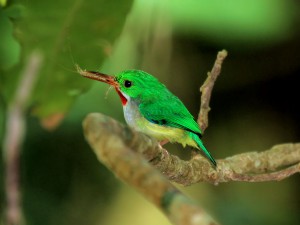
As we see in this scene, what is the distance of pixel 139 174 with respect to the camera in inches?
33.3

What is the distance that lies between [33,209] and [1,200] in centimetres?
45

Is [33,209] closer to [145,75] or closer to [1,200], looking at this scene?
Answer: [1,200]

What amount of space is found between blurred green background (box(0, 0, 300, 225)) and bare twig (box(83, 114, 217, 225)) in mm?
1635

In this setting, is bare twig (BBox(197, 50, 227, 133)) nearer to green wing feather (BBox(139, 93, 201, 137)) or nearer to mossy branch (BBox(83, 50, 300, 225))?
green wing feather (BBox(139, 93, 201, 137))

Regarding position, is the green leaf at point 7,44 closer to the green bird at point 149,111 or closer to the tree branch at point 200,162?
the green bird at point 149,111

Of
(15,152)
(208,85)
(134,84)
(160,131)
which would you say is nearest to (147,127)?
(160,131)

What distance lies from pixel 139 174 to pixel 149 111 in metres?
1.58

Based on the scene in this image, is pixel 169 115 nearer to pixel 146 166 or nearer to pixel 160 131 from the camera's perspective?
pixel 160 131

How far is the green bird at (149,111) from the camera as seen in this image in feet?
7.87

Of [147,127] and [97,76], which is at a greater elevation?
[97,76]

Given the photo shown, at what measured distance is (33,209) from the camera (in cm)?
425

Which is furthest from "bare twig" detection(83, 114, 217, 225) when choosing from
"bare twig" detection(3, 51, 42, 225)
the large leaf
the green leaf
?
the green leaf

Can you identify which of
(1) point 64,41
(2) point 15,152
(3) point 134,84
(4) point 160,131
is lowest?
(4) point 160,131

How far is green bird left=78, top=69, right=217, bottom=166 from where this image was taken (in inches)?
94.4
